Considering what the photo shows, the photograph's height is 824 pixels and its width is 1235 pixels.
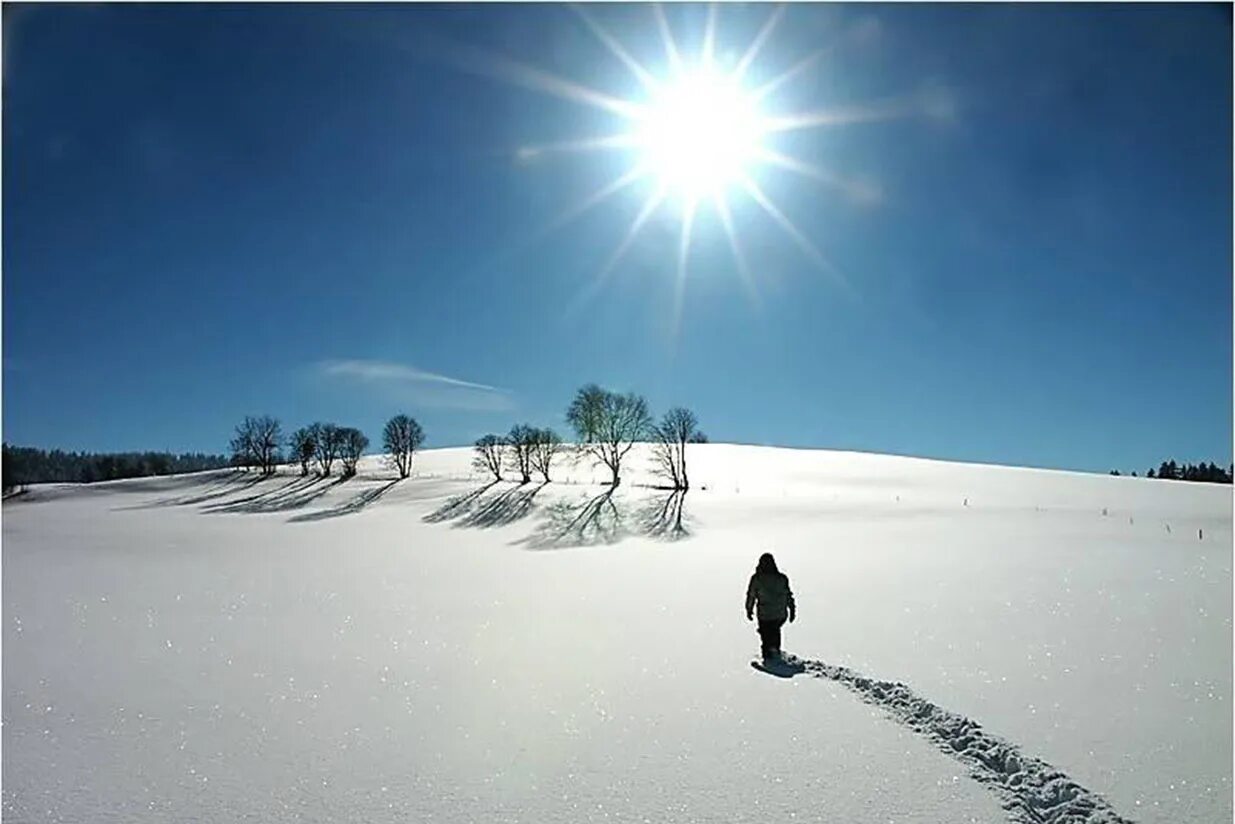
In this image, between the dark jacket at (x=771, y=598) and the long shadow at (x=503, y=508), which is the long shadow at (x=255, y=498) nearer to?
the long shadow at (x=503, y=508)

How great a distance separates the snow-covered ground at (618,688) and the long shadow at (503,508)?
1320 cm

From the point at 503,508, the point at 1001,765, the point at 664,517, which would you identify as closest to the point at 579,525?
the point at 664,517

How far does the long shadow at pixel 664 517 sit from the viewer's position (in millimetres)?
32062

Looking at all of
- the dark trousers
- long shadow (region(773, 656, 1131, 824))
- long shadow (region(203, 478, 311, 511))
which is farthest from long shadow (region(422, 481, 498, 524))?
long shadow (region(773, 656, 1131, 824))

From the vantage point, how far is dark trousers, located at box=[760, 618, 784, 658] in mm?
10172

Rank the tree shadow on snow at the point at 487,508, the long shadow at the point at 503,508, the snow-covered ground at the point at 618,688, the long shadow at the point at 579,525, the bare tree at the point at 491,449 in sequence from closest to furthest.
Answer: the snow-covered ground at the point at 618,688 → the long shadow at the point at 579,525 → the long shadow at the point at 503,508 → the tree shadow on snow at the point at 487,508 → the bare tree at the point at 491,449

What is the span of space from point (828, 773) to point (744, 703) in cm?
204

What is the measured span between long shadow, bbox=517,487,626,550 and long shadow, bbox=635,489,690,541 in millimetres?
1099

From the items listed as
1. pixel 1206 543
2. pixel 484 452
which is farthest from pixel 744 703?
pixel 484 452

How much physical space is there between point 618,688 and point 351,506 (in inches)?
1596

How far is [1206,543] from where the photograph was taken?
80.8ft

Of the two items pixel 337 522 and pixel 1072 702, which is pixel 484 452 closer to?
pixel 337 522

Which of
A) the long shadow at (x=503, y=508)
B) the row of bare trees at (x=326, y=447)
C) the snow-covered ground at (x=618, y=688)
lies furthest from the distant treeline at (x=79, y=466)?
the snow-covered ground at (x=618, y=688)

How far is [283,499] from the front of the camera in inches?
1999
